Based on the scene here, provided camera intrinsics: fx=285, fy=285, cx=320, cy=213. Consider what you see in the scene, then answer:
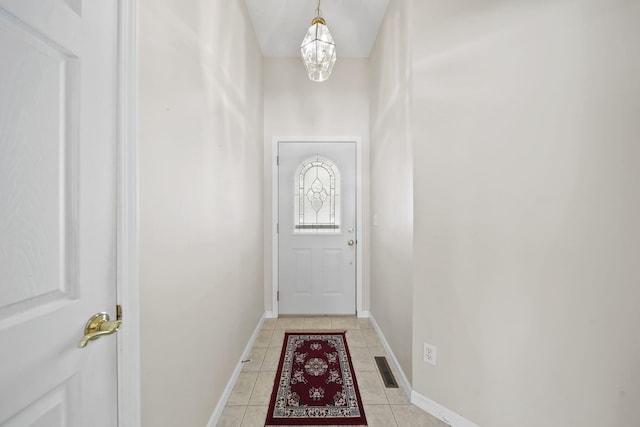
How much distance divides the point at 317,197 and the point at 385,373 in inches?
70.1

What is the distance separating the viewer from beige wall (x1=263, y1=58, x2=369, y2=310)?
3111mm

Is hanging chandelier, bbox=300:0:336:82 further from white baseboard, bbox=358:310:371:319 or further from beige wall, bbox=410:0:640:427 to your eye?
white baseboard, bbox=358:310:371:319

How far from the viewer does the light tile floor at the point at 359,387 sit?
5.40 ft

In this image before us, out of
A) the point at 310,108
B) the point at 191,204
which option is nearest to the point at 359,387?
the point at 191,204

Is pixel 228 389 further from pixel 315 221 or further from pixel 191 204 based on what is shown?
pixel 315 221

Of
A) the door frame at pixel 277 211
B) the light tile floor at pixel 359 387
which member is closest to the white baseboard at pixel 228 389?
the light tile floor at pixel 359 387

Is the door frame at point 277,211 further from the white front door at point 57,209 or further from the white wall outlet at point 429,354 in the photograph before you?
the white front door at point 57,209

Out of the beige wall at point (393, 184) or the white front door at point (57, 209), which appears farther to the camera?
the beige wall at point (393, 184)

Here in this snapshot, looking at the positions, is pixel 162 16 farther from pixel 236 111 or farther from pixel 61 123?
pixel 236 111

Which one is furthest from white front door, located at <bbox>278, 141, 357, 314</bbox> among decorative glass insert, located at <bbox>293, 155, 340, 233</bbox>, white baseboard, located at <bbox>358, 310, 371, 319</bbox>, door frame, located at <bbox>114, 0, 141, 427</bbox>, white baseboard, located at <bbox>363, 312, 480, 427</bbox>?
door frame, located at <bbox>114, 0, 141, 427</bbox>

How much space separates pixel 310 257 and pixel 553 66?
249cm

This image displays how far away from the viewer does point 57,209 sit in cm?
69

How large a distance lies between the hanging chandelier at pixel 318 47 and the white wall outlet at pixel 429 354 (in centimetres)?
190

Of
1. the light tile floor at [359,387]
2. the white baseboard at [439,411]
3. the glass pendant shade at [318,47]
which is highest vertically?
the glass pendant shade at [318,47]
